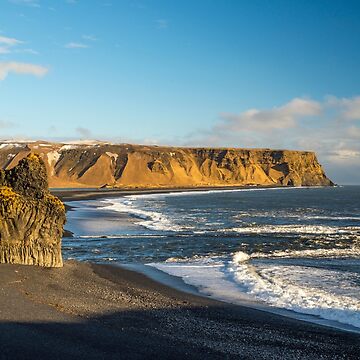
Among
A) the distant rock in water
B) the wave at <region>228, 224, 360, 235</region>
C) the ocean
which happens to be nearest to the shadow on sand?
the ocean

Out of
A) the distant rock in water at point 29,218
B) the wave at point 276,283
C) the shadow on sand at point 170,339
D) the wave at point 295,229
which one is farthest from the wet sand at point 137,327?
the wave at point 295,229

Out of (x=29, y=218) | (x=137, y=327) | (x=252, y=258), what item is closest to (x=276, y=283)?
(x=252, y=258)

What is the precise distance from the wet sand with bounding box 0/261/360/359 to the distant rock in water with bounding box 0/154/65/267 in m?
1.77

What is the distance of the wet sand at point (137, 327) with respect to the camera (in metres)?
8.98

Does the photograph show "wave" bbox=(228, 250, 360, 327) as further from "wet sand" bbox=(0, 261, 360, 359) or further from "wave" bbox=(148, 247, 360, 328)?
"wet sand" bbox=(0, 261, 360, 359)

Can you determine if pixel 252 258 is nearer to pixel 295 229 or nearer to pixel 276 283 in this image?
pixel 276 283

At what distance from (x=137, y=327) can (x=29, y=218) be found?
28.8 ft

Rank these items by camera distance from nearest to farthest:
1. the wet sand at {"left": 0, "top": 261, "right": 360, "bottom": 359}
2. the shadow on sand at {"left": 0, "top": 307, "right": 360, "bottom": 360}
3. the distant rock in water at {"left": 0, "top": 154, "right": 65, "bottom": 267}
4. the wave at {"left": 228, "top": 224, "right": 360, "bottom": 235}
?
the shadow on sand at {"left": 0, "top": 307, "right": 360, "bottom": 360}, the wet sand at {"left": 0, "top": 261, "right": 360, "bottom": 359}, the distant rock in water at {"left": 0, "top": 154, "right": 65, "bottom": 267}, the wave at {"left": 228, "top": 224, "right": 360, "bottom": 235}

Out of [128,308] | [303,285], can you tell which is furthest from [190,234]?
[128,308]

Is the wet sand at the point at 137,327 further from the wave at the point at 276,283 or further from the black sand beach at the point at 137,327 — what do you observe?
the wave at the point at 276,283

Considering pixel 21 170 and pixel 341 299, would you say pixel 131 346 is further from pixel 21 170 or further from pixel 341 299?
pixel 21 170

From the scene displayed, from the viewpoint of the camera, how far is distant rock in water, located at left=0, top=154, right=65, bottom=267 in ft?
57.7

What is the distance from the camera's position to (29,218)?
1806cm

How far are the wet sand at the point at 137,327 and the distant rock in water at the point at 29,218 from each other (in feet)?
5.81
